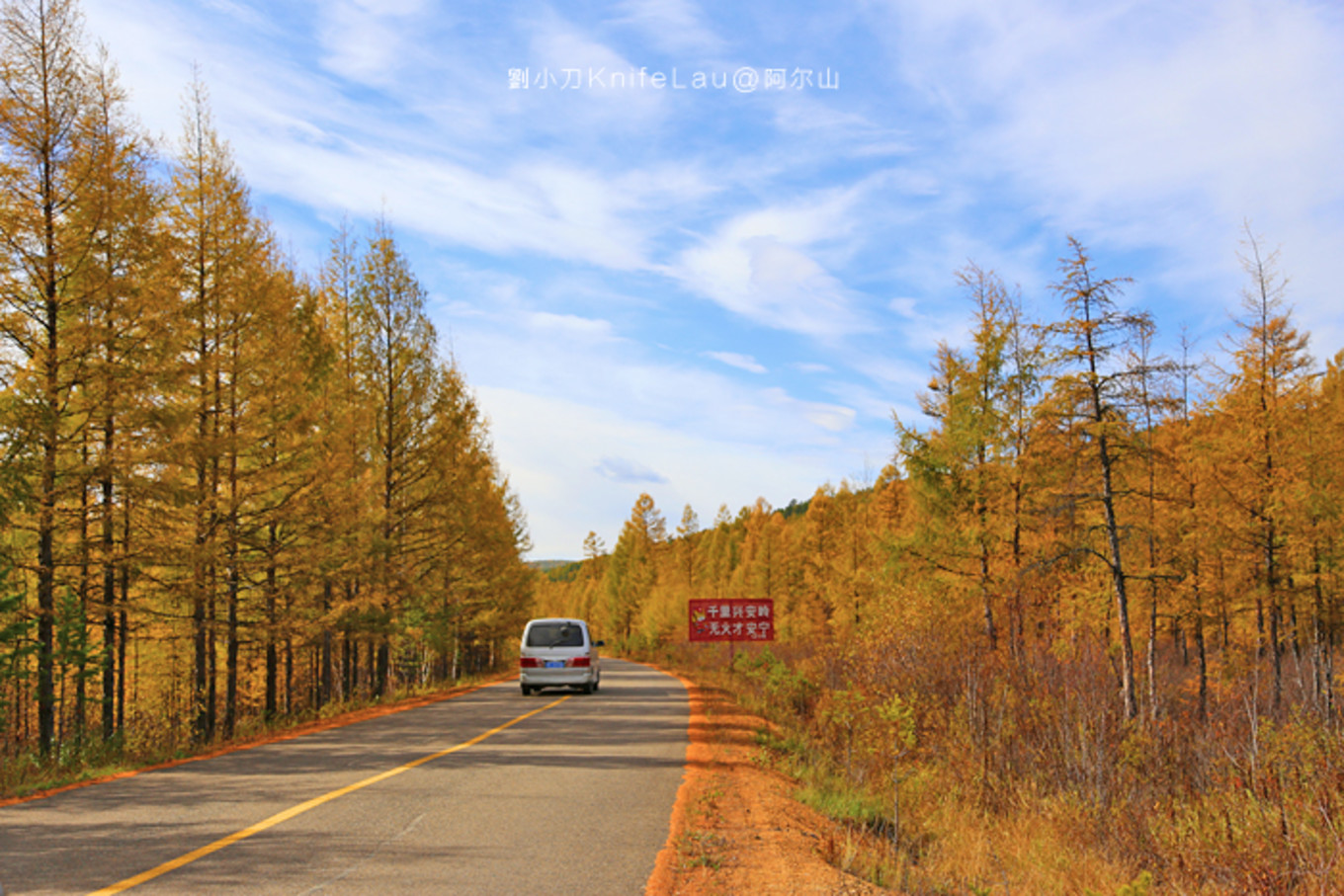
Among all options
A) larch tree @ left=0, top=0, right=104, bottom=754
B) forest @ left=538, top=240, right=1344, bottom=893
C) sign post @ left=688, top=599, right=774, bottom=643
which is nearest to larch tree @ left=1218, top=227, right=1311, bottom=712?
forest @ left=538, top=240, right=1344, bottom=893

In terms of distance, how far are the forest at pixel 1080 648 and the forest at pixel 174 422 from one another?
10654mm

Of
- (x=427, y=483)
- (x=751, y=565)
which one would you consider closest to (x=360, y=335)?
(x=427, y=483)

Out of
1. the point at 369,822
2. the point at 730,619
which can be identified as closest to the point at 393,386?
the point at 730,619

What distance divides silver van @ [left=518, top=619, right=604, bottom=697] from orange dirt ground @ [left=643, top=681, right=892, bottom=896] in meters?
11.0

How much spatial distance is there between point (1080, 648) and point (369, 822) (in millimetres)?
9828

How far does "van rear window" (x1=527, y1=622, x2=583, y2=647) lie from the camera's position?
891 inches

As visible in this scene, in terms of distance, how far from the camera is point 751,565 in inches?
2404

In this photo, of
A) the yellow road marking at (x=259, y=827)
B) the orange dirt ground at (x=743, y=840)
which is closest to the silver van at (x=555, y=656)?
the yellow road marking at (x=259, y=827)

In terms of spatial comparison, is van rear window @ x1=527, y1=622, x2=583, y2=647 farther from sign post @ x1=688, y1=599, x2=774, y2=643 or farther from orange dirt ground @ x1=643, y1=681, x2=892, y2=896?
orange dirt ground @ x1=643, y1=681, x2=892, y2=896

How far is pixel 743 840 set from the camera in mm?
7059

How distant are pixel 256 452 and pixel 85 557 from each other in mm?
4100

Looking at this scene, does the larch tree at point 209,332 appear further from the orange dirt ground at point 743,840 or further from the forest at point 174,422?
the orange dirt ground at point 743,840

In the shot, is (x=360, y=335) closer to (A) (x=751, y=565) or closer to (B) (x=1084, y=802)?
(B) (x=1084, y=802)

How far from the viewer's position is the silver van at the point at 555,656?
22.3 meters
